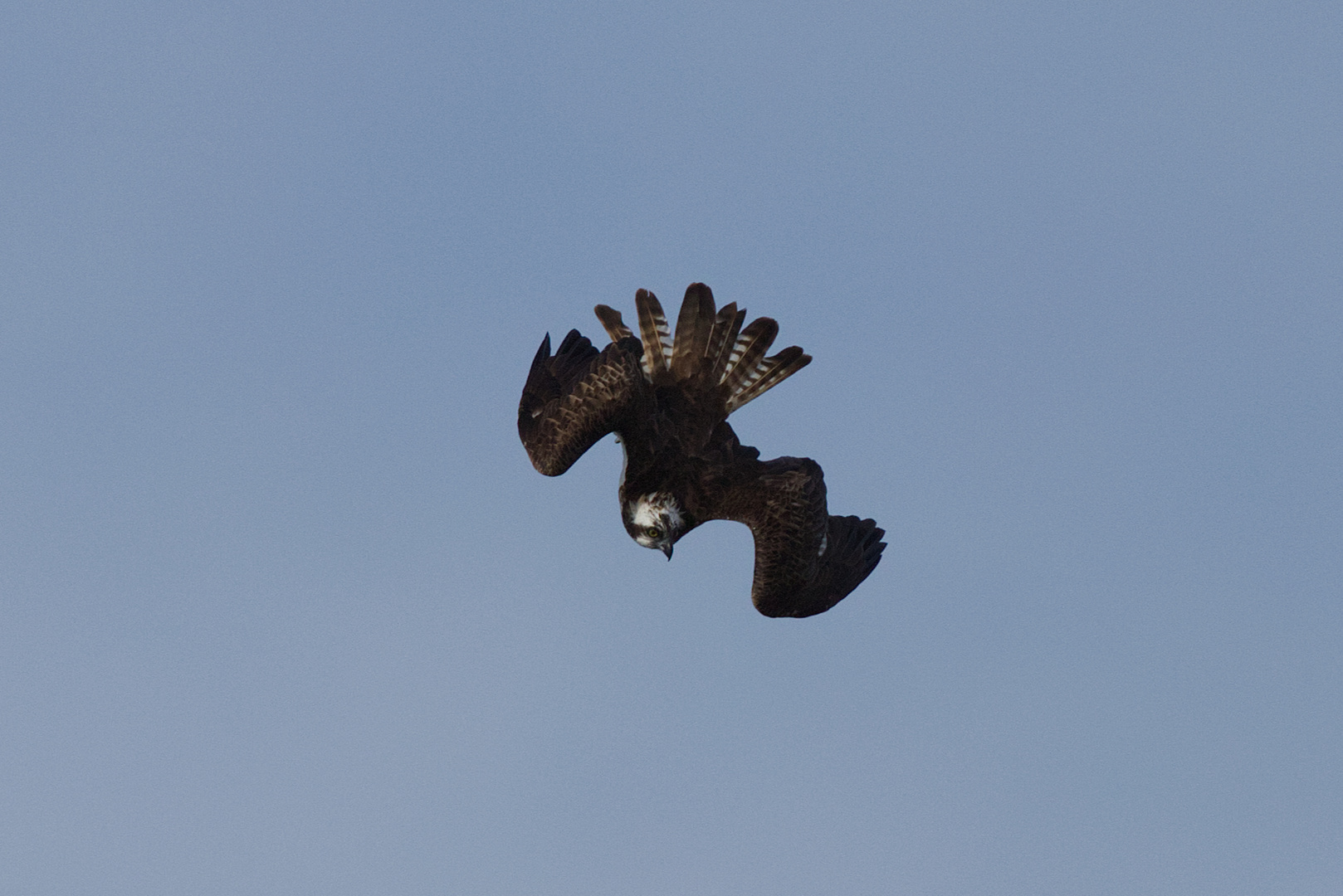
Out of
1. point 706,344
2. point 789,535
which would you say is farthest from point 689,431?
point 789,535

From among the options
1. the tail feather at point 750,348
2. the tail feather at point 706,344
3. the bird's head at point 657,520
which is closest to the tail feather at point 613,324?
the tail feather at point 706,344

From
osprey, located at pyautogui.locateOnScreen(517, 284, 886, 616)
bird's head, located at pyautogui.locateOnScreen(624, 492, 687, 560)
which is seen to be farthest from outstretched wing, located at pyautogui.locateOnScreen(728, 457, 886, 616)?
bird's head, located at pyautogui.locateOnScreen(624, 492, 687, 560)

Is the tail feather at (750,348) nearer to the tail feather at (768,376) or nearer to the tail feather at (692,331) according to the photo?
the tail feather at (768,376)

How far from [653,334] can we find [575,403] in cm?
154

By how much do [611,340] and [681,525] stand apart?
8.95ft

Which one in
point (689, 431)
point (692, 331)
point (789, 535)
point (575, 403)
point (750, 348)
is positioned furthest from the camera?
point (750, 348)

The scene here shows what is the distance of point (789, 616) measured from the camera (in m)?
22.4

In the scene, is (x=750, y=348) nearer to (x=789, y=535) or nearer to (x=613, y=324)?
(x=613, y=324)

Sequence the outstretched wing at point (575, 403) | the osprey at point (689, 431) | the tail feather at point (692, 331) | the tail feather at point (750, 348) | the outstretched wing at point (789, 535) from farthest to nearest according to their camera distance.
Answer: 1. the tail feather at point (750, 348)
2. the tail feather at point (692, 331)
3. the outstretched wing at point (789, 535)
4. the osprey at point (689, 431)
5. the outstretched wing at point (575, 403)

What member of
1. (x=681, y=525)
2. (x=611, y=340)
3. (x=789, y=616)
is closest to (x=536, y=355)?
(x=611, y=340)

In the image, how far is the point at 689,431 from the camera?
71.1ft

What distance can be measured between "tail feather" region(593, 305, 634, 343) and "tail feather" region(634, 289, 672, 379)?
0.31 m

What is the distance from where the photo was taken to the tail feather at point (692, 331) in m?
21.8

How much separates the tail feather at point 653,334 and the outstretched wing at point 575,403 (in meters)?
0.33
